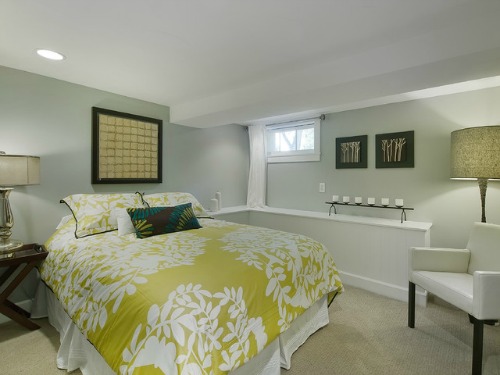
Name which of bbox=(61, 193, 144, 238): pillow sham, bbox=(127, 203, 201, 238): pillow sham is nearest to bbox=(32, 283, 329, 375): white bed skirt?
bbox=(61, 193, 144, 238): pillow sham

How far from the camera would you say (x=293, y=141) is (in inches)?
157

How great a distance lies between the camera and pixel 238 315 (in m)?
1.30

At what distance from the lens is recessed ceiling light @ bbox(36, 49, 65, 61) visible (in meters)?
1.92

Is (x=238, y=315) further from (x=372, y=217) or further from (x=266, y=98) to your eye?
(x=372, y=217)

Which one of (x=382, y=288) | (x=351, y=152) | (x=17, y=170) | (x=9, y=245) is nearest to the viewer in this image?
(x=17, y=170)

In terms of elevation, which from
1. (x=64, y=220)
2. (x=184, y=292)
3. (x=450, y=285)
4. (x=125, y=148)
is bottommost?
(x=450, y=285)

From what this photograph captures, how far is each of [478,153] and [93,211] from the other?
333 centimetres

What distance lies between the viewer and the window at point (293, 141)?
3691mm

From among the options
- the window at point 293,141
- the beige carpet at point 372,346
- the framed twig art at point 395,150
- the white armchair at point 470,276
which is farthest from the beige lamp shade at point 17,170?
the framed twig art at point 395,150

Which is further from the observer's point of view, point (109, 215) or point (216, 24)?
point (109, 215)

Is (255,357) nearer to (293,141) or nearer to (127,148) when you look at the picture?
(127,148)

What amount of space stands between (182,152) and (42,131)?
4.92ft

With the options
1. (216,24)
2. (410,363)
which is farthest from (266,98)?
(410,363)

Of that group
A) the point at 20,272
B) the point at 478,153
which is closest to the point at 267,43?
the point at 478,153
